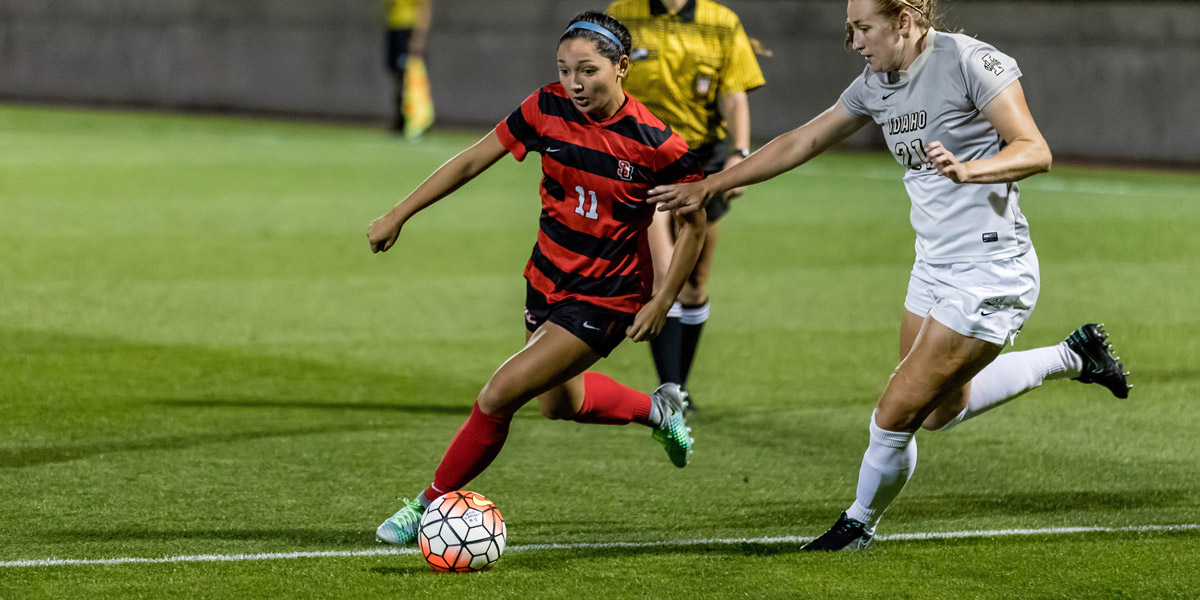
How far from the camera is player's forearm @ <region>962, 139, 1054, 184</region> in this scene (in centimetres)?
455

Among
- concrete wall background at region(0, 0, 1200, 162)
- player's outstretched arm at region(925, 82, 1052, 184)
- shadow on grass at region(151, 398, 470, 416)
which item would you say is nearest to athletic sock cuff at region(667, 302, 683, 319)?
shadow on grass at region(151, 398, 470, 416)

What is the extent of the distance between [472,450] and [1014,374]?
1998 millimetres

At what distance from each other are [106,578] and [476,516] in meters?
1.14

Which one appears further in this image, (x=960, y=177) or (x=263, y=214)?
(x=263, y=214)

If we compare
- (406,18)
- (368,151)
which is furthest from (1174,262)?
(406,18)

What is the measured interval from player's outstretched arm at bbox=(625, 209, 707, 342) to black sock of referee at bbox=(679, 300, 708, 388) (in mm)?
2384

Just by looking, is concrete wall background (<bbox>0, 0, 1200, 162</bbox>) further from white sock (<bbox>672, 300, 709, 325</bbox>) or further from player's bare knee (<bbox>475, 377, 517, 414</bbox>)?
player's bare knee (<bbox>475, 377, 517, 414</bbox>)

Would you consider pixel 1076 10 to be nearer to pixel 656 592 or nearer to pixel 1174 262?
pixel 1174 262

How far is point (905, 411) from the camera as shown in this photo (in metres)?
5.09

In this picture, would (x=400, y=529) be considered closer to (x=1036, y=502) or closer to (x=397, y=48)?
(x=1036, y=502)

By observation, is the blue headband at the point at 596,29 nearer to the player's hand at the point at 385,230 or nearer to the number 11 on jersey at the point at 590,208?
the number 11 on jersey at the point at 590,208

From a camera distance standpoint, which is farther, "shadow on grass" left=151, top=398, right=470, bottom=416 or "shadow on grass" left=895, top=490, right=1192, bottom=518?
"shadow on grass" left=151, top=398, right=470, bottom=416

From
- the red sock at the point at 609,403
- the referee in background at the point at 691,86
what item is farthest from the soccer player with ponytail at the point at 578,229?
the referee in background at the point at 691,86

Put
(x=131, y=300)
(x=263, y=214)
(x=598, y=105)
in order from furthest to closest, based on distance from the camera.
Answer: (x=263, y=214) < (x=131, y=300) < (x=598, y=105)
